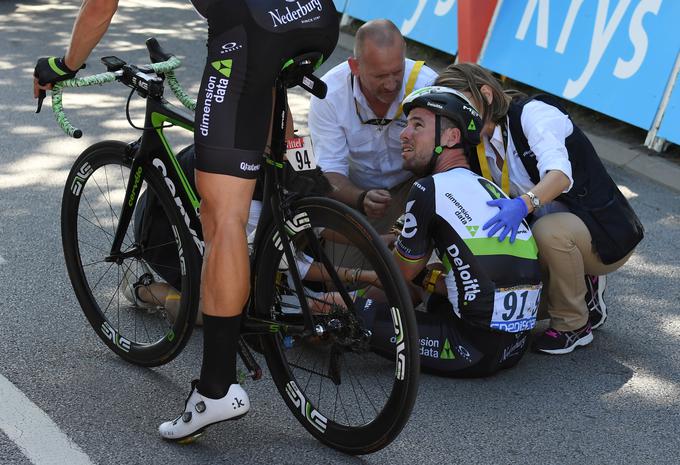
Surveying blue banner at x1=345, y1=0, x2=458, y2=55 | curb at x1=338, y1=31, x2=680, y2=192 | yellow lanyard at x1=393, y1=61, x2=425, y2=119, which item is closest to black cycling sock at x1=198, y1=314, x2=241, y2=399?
yellow lanyard at x1=393, y1=61, x2=425, y2=119

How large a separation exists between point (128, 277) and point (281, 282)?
1146 millimetres

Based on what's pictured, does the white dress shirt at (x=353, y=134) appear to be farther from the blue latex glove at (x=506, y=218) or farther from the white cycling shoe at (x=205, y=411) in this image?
the white cycling shoe at (x=205, y=411)

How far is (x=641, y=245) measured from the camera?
5566 millimetres

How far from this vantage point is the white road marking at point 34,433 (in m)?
3.37

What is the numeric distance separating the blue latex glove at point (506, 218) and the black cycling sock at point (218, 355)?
107cm

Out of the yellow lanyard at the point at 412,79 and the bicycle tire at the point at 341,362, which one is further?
the yellow lanyard at the point at 412,79

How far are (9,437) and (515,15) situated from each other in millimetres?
5623

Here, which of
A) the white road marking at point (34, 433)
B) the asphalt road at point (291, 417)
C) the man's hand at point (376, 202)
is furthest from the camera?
the man's hand at point (376, 202)

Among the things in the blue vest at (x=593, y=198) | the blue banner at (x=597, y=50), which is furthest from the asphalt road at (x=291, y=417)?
the blue banner at (x=597, y=50)

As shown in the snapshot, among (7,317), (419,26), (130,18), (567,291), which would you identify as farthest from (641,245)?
(130,18)

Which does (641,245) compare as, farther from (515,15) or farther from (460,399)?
(515,15)

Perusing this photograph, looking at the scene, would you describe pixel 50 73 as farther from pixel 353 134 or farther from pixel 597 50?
pixel 597 50

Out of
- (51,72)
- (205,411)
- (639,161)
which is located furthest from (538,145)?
(639,161)

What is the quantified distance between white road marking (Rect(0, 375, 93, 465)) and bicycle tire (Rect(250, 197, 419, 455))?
74 cm
